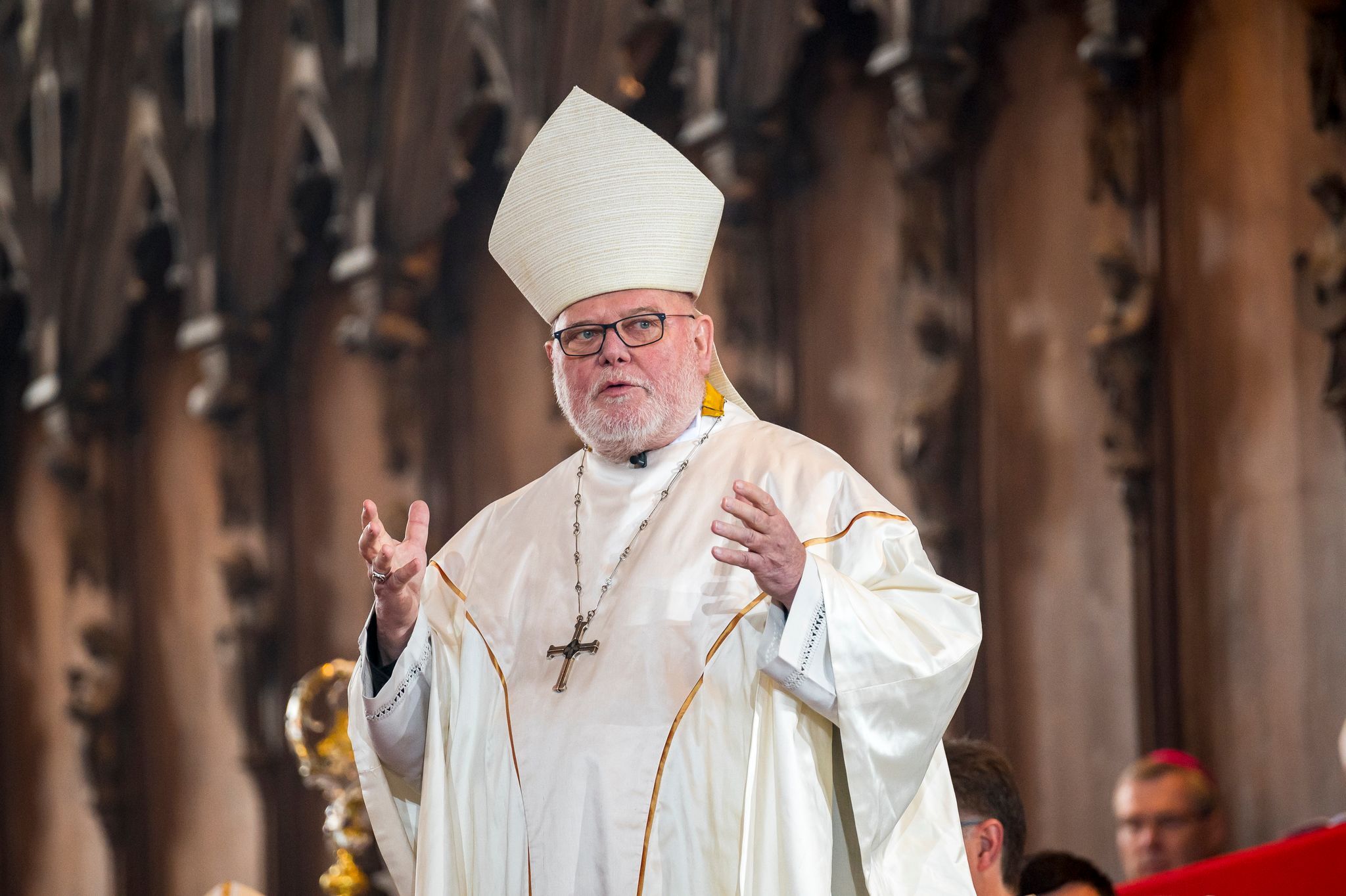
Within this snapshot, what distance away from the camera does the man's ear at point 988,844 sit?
3180 mm

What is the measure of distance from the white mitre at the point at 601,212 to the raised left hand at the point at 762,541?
2.10ft

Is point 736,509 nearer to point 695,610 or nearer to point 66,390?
point 695,610

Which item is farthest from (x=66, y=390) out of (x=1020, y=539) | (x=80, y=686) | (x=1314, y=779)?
(x=1314, y=779)

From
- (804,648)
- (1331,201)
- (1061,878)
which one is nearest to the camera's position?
(804,648)

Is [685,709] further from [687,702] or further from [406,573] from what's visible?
[406,573]

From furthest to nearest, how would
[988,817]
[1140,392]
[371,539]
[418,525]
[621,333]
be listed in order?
[1140,392]
[988,817]
[621,333]
[418,525]
[371,539]

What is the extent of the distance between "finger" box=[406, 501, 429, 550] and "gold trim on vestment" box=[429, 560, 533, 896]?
0.26 m

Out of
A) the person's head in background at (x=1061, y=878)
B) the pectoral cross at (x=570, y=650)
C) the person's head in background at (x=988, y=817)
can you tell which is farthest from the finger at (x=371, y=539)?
the person's head in background at (x=1061, y=878)

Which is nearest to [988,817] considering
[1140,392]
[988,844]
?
[988,844]

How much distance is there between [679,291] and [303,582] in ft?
16.7

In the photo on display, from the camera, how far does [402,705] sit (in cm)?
293

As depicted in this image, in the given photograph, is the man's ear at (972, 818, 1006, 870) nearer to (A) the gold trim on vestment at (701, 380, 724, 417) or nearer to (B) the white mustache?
(A) the gold trim on vestment at (701, 380, 724, 417)

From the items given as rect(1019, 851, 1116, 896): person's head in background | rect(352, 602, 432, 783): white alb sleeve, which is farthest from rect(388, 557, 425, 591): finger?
rect(1019, 851, 1116, 896): person's head in background

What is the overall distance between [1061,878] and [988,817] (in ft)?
1.04
